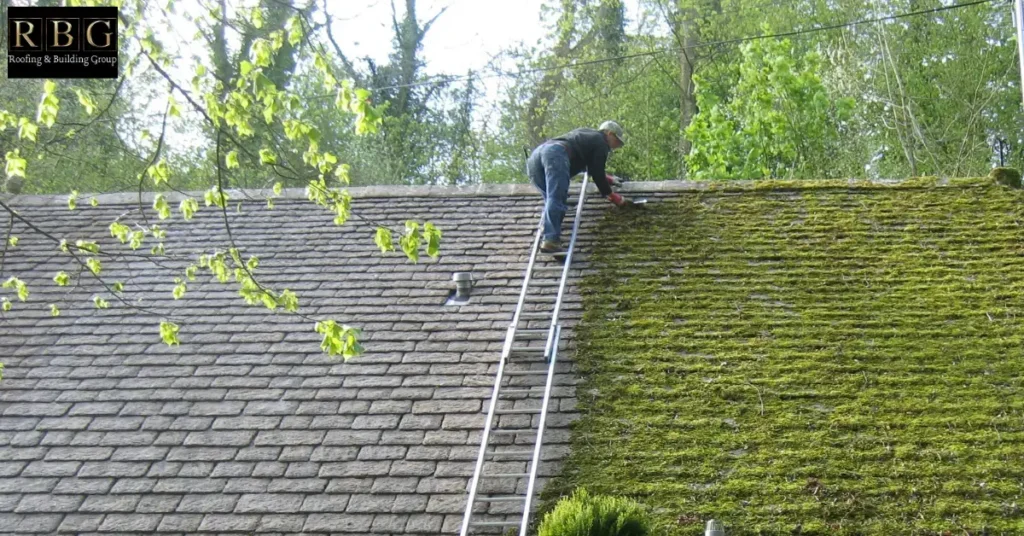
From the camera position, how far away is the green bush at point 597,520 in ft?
16.9

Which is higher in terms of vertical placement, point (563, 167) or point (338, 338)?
point (563, 167)

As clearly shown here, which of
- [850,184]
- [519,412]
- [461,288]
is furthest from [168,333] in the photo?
[850,184]

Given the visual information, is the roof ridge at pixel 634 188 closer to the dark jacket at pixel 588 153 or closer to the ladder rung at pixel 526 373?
the dark jacket at pixel 588 153

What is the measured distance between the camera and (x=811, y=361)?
7.43 meters

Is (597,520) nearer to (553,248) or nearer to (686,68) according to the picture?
(553,248)

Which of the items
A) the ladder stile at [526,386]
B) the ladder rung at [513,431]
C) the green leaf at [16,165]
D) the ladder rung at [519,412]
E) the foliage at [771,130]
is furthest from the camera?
the foliage at [771,130]

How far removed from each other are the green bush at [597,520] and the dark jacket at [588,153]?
4723 mm

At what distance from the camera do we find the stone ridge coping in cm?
994

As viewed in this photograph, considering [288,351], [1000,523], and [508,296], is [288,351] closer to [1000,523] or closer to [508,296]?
[508,296]

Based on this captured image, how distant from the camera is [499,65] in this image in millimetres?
29250

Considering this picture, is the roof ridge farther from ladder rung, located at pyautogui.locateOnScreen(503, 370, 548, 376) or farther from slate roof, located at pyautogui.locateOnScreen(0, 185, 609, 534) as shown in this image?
ladder rung, located at pyautogui.locateOnScreen(503, 370, 548, 376)

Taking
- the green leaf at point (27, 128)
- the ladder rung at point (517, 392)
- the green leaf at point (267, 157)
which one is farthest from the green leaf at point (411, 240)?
the ladder rung at point (517, 392)

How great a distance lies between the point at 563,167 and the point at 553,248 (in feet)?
2.49

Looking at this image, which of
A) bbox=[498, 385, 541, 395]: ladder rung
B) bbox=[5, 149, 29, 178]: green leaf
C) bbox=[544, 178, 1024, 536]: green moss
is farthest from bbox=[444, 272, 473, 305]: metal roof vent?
bbox=[5, 149, 29, 178]: green leaf
